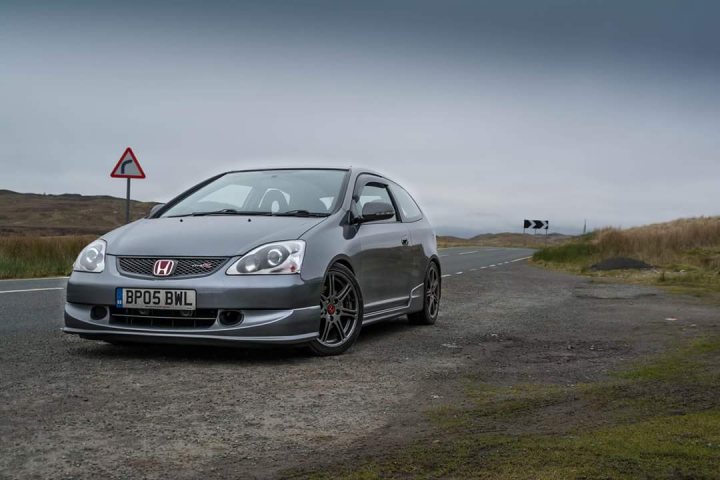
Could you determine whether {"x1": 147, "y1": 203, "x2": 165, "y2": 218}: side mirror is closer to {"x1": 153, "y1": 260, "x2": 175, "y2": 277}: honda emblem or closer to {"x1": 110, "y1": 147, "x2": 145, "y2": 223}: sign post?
{"x1": 153, "y1": 260, "x2": 175, "y2": 277}: honda emblem

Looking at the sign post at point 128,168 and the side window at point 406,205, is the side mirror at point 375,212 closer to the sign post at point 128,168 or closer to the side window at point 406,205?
the side window at point 406,205

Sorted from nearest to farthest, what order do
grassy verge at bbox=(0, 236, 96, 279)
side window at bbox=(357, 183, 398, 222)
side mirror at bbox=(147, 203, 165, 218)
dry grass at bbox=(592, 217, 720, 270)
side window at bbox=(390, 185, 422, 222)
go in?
side mirror at bbox=(147, 203, 165, 218), side window at bbox=(357, 183, 398, 222), side window at bbox=(390, 185, 422, 222), grassy verge at bbox=(0, 236, 96, 279), dry grass at bbox=(592, 217, 720, 270)

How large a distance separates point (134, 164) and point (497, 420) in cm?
1619

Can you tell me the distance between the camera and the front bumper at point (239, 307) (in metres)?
6.40

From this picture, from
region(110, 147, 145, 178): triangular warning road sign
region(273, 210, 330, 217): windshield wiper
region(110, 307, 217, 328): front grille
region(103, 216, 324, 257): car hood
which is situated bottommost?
region(110, 307, 217, 328): front grille

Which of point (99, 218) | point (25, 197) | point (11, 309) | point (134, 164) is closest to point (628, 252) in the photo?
point (134, 164)

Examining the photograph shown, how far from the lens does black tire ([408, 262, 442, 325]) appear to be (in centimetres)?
950

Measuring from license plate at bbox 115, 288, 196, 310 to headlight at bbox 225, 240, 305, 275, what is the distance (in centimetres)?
36

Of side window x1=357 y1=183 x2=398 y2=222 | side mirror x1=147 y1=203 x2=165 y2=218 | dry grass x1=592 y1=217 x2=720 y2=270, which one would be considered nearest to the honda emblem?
side mirror x1=147 y1=203 x2=165 y2=218

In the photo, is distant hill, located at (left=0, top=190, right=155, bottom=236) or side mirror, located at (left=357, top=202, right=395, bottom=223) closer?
side mirror, located at (left=357, top=202, right=395, bottom=223)

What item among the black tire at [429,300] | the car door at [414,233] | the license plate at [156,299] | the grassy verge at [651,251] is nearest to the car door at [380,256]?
the car door at [414,233]

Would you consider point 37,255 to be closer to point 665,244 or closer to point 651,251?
point 651,251

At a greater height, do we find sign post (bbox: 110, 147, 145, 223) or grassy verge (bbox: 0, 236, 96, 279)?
sign post (bbox: 110, 147, 145, 223)

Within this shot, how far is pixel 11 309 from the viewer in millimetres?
10273
